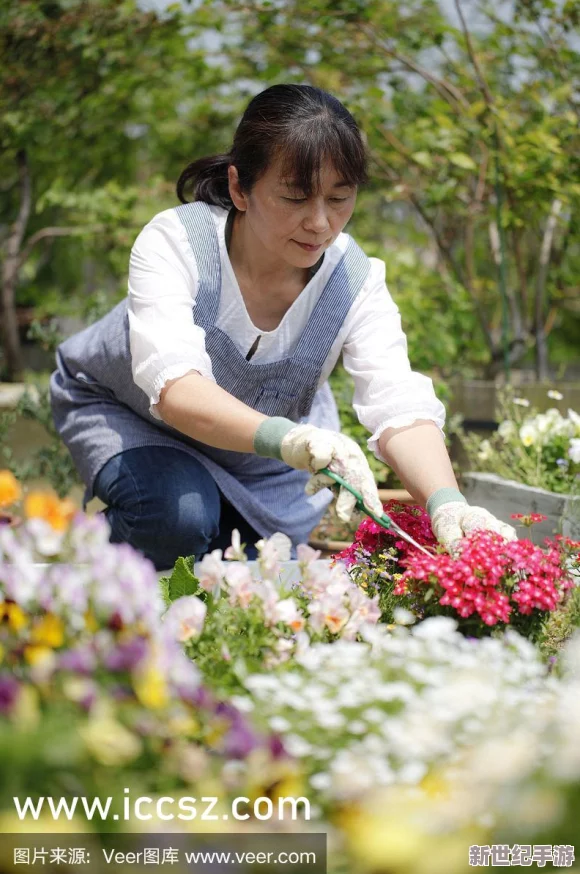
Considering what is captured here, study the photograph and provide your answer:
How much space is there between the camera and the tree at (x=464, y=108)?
11.4 ft

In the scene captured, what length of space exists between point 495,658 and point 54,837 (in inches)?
18.4

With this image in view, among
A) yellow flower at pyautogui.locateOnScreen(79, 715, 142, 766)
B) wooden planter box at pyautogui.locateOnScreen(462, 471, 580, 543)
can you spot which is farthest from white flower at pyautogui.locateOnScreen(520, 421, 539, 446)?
yellow flower at pyautogui.locateOnScreen(79, 715, 142, 766)

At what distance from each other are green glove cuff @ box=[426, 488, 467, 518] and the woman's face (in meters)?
0.54

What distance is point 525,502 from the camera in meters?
2.52

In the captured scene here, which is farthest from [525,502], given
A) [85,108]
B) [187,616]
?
Answer: [85,108]

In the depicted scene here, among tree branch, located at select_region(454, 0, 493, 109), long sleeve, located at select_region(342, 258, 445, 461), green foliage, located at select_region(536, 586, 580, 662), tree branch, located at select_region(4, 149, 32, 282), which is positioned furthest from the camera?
tree branch, located at select_region(4, 149, 32, 282)

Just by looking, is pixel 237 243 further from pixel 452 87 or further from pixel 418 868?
pixel 452 87

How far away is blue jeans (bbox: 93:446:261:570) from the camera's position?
2025 mm

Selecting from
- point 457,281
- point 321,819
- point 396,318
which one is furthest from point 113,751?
point 457,281

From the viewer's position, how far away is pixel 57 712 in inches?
31.2

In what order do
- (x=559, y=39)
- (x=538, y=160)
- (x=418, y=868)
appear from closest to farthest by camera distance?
1. (x=418, y=868)
2. (x=538, y=160)
3. (x=559, y=39)

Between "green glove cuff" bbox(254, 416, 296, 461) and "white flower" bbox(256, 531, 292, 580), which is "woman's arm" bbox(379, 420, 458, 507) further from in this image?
"white flower" bbox(256, 531, 292, 580)

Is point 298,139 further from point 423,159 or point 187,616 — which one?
point 423,159

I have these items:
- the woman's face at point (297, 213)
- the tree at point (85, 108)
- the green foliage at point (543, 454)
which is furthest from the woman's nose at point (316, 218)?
the tree at point (85, 108)
